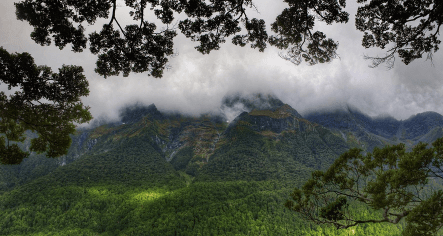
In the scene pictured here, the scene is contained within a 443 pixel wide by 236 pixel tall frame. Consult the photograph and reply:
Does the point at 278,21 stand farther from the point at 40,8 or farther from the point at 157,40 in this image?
the point at 40,8

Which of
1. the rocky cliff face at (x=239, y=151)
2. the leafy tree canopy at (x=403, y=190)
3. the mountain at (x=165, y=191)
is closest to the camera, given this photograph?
the leafy tree canopy at (x=403, y=190)

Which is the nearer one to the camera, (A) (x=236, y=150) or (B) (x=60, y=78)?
(B) (x=60, y=78)

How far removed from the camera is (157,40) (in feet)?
16.5

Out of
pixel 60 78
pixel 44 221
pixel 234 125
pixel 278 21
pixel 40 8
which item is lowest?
pixel 44 221

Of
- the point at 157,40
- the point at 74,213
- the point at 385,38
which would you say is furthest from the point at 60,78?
the point at 74,213

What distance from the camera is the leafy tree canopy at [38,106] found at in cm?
474

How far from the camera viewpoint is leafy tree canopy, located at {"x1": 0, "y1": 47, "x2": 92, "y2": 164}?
4.74 m

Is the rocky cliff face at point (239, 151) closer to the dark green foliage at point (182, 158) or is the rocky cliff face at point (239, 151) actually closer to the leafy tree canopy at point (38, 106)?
the dark green foliage at point (182, 158)

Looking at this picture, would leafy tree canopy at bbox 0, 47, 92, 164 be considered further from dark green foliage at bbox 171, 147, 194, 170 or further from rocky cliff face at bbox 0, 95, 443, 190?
dark green foliage at bbox 171, 147, 194, 170

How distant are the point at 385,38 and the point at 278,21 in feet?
10.5

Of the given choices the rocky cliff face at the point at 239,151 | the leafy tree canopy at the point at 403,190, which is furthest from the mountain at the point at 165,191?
the leafy tree canopy at the point at 403,190

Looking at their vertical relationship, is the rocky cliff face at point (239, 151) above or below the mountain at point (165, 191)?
above

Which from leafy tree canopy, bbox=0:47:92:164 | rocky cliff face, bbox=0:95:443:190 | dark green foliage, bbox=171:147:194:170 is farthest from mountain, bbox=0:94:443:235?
leafy tree canopy, bbox=0:47:92:164

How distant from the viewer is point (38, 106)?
527 centimetres
